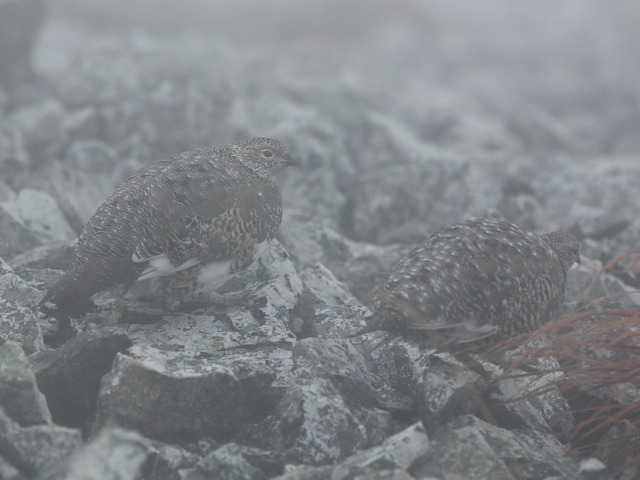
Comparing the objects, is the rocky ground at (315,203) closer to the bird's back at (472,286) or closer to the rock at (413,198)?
the rock at (413,198)

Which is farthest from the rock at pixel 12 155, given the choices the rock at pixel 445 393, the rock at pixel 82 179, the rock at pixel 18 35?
the rock at pixel 445 393

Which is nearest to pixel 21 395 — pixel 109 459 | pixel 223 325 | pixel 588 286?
pixel 109 459

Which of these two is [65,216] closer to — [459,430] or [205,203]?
[205,203]

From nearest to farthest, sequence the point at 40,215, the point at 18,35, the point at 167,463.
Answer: the point at 167,463, the point at 40,215, the point at 18,35

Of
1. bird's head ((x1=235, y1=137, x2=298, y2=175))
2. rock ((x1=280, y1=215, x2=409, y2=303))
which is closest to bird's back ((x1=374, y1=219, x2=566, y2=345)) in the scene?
rock ((x1=280, y1=215, x2=409, y2=303))

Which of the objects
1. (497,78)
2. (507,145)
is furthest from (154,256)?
(497,78)

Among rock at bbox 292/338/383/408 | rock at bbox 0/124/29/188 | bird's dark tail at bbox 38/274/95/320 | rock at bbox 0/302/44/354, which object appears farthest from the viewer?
rock at bbox 0/124/29/188

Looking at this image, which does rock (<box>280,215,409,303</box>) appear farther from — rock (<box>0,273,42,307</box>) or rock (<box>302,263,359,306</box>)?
rock (<box>0,273,42,307</box>)

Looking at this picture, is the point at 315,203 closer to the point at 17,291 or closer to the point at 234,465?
the point at 17,291
